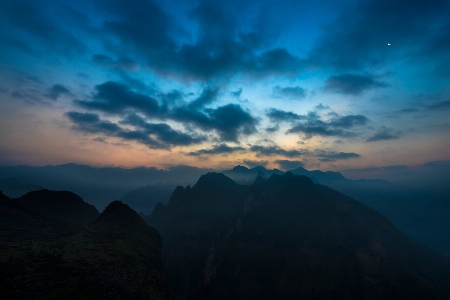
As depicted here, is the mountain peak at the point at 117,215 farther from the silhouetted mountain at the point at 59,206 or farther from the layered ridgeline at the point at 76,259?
the silhouetted mountain at the point at 59,206

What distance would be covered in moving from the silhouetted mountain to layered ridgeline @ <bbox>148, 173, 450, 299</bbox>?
6399 cm

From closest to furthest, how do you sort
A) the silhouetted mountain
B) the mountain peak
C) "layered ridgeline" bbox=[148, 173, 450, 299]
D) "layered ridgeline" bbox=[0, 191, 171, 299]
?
1. "layered ridgeline" bbox=[0, 191, 171, 299]
2. the mountain peak
3. the silhouetted mountain
4. "layered ridgeline" bbox=[148, 173, 450, 299]

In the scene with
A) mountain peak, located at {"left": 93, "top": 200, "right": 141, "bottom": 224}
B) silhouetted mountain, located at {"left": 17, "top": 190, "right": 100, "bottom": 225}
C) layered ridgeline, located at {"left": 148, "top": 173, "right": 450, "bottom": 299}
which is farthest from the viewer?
layered ridgeline, located at {"left": 148, "top": 173, "right": 450, "bottom": 299}

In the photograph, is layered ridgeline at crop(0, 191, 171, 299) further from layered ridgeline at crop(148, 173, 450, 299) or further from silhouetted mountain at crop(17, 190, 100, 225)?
layered ridgeline at crop(148, 173, 450, 299)

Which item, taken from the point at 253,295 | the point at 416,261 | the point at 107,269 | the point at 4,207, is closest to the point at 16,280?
the point at 107,269

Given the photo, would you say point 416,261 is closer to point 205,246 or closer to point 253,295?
point 253,295

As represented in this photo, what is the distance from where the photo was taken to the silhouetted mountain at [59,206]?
10362 cm

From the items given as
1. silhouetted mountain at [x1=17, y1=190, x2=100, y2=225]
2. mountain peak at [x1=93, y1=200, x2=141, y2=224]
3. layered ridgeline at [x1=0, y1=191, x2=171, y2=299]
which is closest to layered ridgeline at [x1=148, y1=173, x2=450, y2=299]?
silhouetted mountain at [x1=17, y1=190, x2=100, y2=225]

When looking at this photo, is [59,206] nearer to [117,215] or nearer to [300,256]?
[117,215]

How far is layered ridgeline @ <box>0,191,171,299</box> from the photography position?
29344mm

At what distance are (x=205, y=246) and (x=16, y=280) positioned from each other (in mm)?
143701

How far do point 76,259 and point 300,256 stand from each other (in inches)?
5389

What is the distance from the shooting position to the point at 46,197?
362 feet

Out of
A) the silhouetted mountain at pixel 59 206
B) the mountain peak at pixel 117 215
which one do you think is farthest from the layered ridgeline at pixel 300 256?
the mountain peak at pixel 117 215
